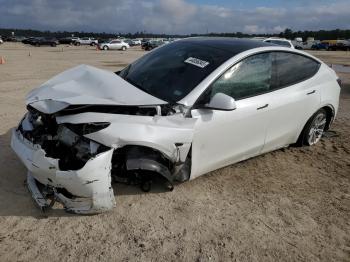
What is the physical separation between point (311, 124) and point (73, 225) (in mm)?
3752

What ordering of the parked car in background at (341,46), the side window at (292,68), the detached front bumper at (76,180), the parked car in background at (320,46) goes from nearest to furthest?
the detached front bumper at (76,180) < the side window at (292,68) < the parked car in background at (341,46) < the parked car in background at (320,46)

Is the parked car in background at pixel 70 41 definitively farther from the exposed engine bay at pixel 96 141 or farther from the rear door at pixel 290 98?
the exposed engine bay at pixel 96 141

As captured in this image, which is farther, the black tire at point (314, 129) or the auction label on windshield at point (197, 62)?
the black tire at point (314, 129)

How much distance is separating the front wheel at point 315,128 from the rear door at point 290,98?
0.56 feet

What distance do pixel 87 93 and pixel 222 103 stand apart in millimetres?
1405

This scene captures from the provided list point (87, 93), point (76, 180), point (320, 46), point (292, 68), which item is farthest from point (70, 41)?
point (76, 180)

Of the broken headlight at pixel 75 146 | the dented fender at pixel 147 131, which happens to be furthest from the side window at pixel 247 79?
the broken headlight at pixel 75 146

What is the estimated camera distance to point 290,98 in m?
4.80

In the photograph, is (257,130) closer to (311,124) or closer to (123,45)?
(311,124)

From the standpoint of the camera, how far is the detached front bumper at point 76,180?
10.7ft

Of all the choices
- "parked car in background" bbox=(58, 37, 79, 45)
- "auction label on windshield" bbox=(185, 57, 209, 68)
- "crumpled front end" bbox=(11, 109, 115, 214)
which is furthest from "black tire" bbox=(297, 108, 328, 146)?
"parked car in background" bbox=(58, 37, 79, 45)

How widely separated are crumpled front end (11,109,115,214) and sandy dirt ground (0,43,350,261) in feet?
0.61

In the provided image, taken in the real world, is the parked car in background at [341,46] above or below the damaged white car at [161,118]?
below

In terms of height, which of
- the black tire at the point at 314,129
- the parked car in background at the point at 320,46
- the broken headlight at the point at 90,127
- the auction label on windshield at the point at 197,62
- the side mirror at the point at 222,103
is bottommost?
the parked car in background at the point at 320,46
